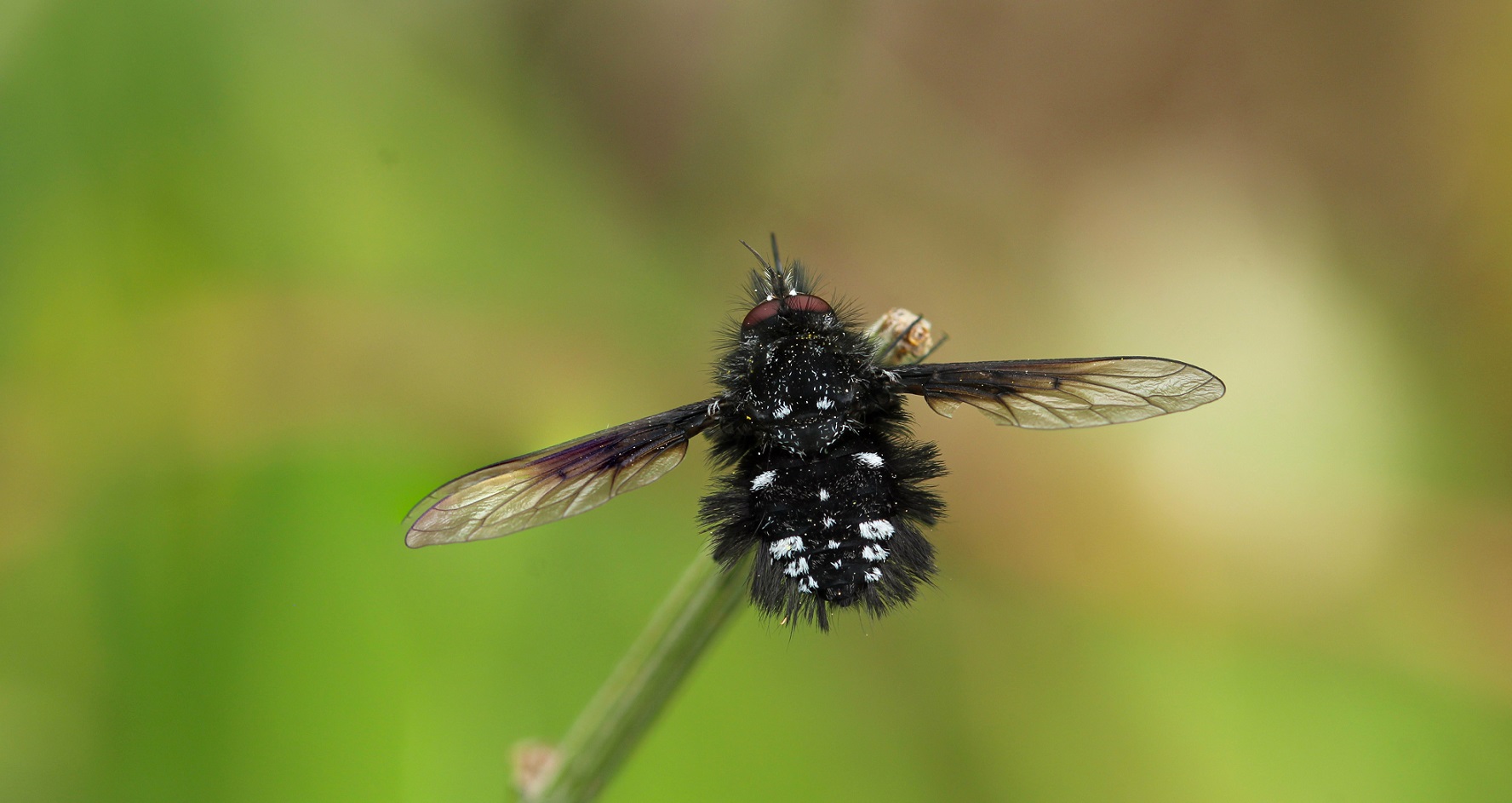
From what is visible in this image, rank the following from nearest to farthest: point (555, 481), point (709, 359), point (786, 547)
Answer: point (786, 547), point (555, 481), point (709, 359)

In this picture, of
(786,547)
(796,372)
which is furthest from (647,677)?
(796,372)

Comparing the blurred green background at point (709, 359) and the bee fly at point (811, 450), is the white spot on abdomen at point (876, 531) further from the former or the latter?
the blurred green background at point (709, 359)

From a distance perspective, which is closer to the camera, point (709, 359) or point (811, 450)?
point (811, 450)

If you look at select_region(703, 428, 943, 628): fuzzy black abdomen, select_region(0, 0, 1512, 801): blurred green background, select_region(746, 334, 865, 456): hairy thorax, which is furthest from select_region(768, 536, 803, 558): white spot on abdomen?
select_region(0, 0, 1512, 801): blurred green background

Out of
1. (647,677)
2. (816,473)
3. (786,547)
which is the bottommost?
(647,677)

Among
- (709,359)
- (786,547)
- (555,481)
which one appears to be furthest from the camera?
(709,359)

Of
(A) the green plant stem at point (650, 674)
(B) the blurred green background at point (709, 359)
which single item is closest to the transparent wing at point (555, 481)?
(A) the green plant stem at point (650, 674)

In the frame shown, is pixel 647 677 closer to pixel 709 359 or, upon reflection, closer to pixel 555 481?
pixel 555 481

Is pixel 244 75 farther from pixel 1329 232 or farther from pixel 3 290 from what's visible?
pixel 1329 232
